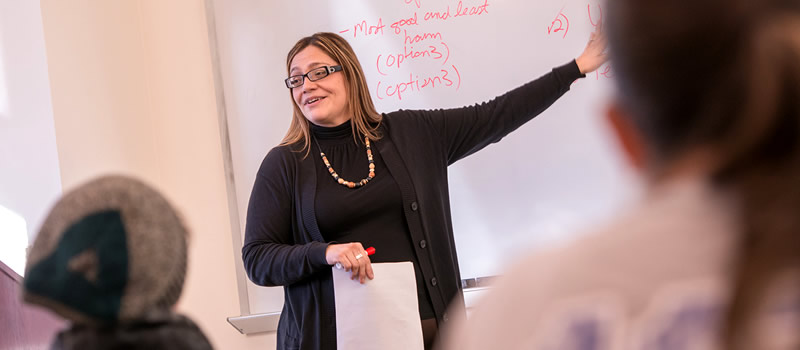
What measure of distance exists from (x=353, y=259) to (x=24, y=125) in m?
1.38

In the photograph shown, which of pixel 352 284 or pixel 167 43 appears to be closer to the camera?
pixel 352 284

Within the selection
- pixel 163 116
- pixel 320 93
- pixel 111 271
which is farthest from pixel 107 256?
pixel 163 116

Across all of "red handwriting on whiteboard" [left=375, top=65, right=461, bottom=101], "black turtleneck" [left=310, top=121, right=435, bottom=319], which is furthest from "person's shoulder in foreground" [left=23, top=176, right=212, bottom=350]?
"red handwriting on whiteboard" [left=375, top=65, right=461, bottom=101]

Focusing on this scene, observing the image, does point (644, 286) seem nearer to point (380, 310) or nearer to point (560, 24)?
point (380, 310)

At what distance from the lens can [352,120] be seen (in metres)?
2.15

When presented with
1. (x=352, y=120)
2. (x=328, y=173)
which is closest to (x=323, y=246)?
(x=328, y=173)

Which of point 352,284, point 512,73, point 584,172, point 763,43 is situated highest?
point 512,73

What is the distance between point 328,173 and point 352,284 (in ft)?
1.13

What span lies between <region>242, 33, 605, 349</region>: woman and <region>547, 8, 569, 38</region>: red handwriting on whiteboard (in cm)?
42

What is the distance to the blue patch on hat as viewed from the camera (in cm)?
69

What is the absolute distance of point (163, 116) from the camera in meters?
3.02

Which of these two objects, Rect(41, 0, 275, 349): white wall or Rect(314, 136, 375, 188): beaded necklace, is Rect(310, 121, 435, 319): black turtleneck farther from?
Rect(41, 0, 275, 349): white wall

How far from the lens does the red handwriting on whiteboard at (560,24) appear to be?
262cm

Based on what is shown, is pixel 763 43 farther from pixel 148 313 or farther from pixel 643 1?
pixel 148 313
